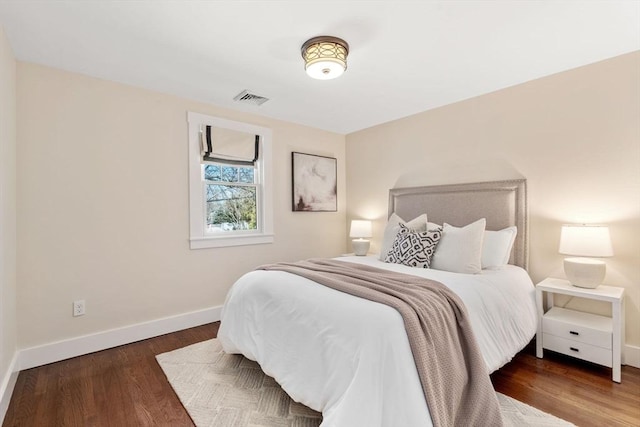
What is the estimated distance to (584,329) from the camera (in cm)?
217

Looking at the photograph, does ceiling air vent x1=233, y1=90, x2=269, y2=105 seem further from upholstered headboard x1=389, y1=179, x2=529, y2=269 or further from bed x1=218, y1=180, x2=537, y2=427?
upholstered headboard x1=389, y1=179, x2=529, y2=269

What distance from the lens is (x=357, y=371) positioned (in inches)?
52.7

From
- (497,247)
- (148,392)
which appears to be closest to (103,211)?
(148,392)

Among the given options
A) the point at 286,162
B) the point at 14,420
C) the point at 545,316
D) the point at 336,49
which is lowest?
the point at 14,420

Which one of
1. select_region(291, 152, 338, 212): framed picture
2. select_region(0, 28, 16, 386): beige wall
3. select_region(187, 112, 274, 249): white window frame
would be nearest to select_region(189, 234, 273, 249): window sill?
select_region(187, 112, 274, 249): white window frame

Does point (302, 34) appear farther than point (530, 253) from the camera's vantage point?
No

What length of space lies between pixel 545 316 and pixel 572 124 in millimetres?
1612

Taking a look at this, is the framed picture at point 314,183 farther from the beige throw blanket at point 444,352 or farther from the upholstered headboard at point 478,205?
the beige throw blanket at point 444,352

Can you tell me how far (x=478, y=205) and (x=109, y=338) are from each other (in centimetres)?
367

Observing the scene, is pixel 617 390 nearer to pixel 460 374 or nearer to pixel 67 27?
pixel 460 374

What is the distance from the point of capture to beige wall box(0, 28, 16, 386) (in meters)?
1.87

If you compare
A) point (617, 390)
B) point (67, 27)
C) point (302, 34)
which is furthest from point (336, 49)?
point (617, 390)

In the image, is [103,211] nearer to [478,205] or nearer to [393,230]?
Answer: [393,230]

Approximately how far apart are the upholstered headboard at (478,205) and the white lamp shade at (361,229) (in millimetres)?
481
